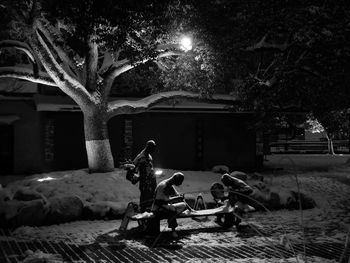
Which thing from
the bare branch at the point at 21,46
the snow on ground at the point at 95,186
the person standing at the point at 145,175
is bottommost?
the snow on ground at the point at 95,186

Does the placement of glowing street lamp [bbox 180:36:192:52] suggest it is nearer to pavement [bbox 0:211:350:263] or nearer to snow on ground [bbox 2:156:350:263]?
snow on ground [bbox 2:156:350:263]

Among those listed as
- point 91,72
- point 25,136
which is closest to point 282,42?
point 91,72

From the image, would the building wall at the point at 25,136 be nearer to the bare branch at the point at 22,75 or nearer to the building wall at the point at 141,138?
the building wall at the point at 141,138

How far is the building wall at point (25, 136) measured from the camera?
2266 centimetres

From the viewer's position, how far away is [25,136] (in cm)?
2286

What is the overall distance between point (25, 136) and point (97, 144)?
7.15 m

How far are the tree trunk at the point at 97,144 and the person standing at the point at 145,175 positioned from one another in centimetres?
577

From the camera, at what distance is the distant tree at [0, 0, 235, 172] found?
1309 centimetres

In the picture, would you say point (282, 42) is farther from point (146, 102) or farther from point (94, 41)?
point (94, 41)

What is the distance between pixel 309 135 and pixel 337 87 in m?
37.0

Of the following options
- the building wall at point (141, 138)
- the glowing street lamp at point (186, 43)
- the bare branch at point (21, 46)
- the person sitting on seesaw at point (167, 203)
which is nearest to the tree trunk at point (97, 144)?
the bare branch at point (21, 46)

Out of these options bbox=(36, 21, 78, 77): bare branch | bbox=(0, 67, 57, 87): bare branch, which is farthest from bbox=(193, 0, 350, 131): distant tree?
bbox=(0, 67, 57, 87): bare branch

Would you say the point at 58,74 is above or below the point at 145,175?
above

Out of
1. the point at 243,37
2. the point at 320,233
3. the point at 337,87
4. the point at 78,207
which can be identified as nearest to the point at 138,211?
the point at 78,207
